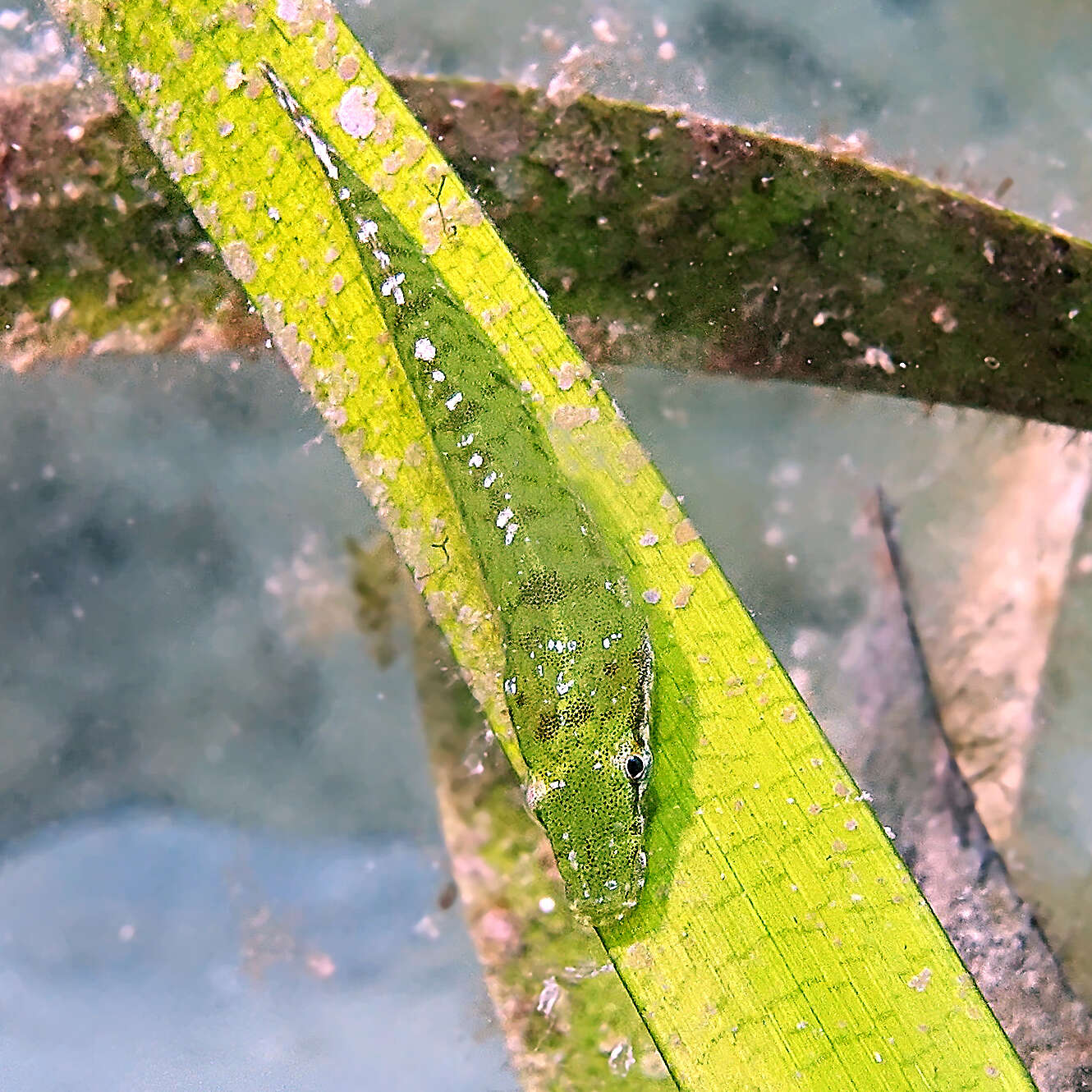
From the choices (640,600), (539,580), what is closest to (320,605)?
(539,580)

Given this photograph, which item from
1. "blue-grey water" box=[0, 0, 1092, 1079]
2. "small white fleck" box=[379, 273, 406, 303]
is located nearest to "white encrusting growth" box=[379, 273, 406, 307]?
"small white fleck" box=[379, 273, 406, 303]

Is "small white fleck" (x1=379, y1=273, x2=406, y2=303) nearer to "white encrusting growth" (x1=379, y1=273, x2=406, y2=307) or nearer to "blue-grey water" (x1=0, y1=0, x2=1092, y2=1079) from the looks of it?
"white encrusting growth" (x1=379, y1=273, x2=406, y2=307)

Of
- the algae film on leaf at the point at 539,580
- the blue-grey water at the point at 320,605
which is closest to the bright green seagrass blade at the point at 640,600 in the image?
the algae film on leaf at the point at 539,580

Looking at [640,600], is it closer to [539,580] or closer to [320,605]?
[539,580]

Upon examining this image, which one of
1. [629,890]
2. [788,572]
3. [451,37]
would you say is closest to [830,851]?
[629,890]

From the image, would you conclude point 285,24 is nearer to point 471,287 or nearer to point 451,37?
point 451,37

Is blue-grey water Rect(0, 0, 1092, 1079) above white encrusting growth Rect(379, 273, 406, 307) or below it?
below
